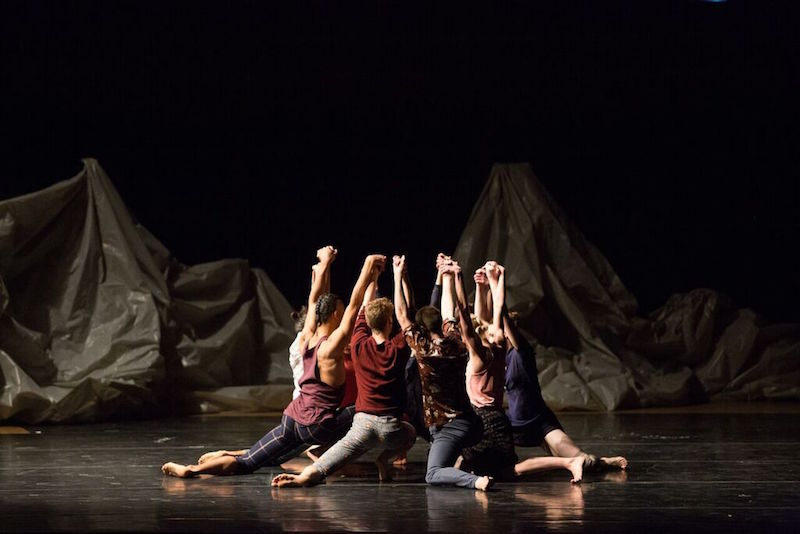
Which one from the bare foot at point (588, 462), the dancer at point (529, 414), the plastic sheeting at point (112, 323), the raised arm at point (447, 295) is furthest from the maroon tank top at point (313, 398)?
the plastic sheeting at point (112, 323)

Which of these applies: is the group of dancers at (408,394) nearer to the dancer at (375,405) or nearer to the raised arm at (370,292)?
the dancer at (375,405)

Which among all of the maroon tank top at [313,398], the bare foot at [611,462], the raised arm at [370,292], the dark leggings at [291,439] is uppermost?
the raised arm at [370,292]

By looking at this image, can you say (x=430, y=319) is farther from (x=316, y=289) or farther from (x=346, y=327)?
(x=316, y=289)

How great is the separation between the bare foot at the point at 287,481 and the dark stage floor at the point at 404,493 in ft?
0.21

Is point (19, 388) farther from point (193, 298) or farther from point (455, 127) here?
point (455, 127)

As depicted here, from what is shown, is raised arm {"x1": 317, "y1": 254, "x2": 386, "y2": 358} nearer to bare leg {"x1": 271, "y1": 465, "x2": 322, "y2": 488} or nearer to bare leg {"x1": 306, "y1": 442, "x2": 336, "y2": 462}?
bare leg {"x1": 271, "y1": 465, "x2": 322, "y2": 488}

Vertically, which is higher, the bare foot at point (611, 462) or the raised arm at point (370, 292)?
the raised arm at point (370, 292)

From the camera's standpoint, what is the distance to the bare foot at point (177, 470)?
213 inches

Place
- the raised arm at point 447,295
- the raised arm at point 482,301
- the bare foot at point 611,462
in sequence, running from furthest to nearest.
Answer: the raised arm at point 482,301 → the bare foot at point 611,462 → the raised arm at point 447,295

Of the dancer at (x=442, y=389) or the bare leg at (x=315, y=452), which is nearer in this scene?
the dancer at (x=442, y=389)

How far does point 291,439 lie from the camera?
209 inches

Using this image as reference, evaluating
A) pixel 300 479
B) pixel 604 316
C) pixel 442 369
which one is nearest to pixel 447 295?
pixel 442 369

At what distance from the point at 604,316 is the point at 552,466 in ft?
14.1

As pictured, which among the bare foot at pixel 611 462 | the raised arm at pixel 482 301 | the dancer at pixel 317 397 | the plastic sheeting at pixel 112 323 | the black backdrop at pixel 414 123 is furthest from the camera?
the black backdrop at pixel 414 123
